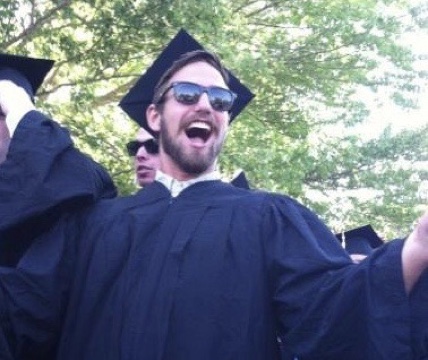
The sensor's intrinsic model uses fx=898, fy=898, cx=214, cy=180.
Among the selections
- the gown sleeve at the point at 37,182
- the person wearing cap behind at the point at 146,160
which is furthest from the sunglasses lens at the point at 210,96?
the person wearing cap behind at the point at 146,160

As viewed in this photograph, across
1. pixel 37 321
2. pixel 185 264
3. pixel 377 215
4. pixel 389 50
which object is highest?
pixel 389 50

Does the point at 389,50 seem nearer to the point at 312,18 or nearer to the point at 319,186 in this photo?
the point at 312,18

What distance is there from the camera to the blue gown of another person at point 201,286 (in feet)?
8.96

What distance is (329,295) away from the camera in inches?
109

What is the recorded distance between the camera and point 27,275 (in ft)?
10.4

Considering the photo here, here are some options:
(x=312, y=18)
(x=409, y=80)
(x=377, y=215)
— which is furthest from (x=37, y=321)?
(x=377, y=215)

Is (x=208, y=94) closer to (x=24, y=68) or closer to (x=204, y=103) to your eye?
(x=204, y=103)

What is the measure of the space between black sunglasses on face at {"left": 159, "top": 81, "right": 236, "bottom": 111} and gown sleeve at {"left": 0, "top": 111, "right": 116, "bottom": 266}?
43 centimetres

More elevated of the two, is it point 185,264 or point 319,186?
point 185,264

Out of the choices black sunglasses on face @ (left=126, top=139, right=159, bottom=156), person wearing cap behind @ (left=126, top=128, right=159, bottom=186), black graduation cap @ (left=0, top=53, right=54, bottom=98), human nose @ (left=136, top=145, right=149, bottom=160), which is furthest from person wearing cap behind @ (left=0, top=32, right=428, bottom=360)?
human nose @ (left=136, top=145, right=149, bottom=160)

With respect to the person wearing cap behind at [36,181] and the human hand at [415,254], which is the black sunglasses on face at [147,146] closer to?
the person wearing cap behind at [36,181]

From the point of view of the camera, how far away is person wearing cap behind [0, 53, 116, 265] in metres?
3.19

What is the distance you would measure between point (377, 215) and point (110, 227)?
1510 centimetres

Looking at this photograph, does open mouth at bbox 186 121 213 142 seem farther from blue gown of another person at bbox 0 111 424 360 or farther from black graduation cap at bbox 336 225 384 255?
black graduation cap at bbox 336 225 384 255
